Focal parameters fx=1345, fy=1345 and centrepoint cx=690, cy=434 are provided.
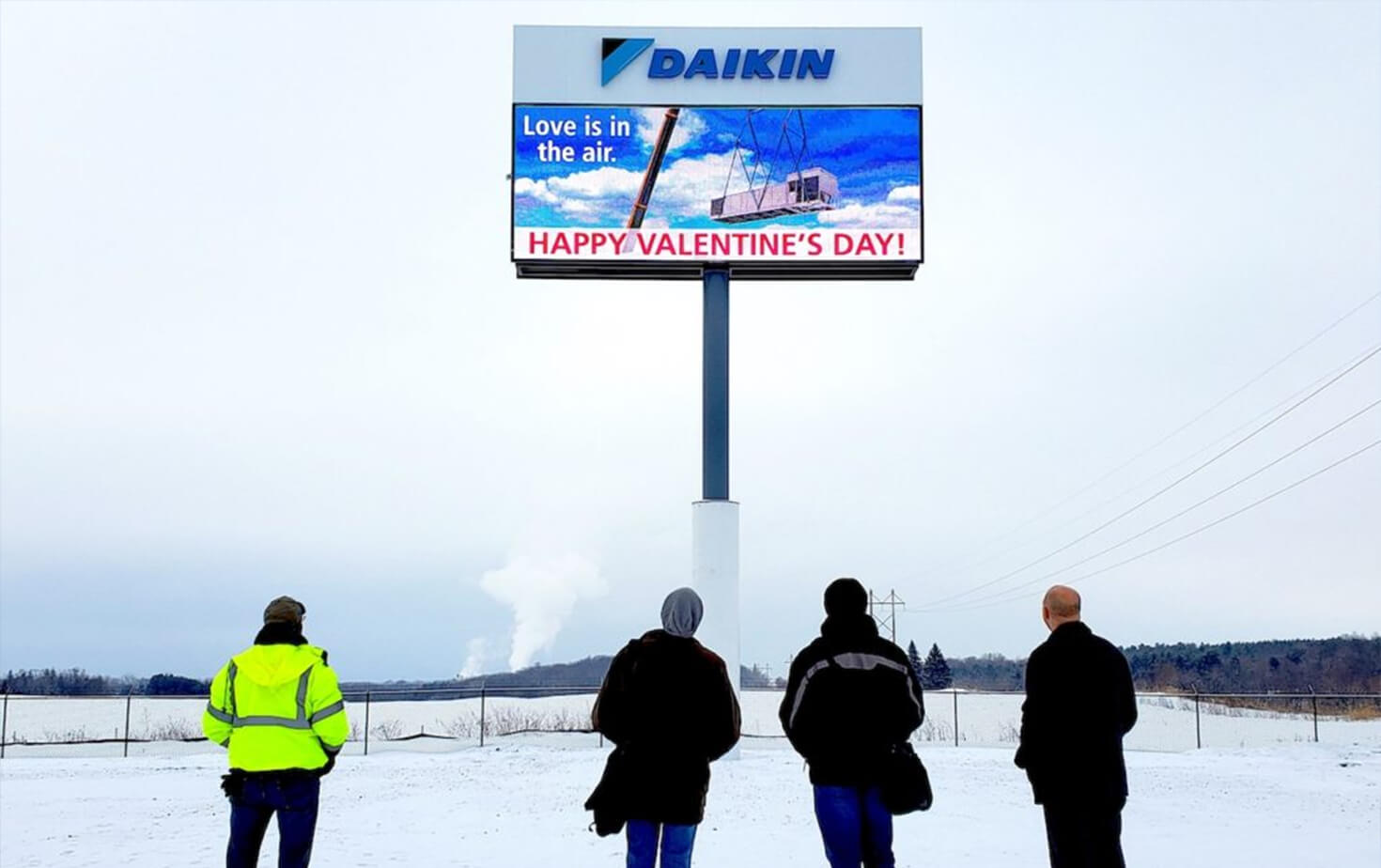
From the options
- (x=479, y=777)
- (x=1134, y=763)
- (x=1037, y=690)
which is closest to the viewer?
(x=1037, y=690)

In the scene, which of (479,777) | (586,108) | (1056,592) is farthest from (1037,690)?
(586,108)

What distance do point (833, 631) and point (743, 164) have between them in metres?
14.7

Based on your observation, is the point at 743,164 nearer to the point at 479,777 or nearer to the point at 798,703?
the point at 479,777

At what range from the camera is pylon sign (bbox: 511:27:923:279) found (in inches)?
826

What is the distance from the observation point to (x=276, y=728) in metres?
7.50

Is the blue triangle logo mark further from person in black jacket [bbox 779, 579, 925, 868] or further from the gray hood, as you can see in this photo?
the gray hood

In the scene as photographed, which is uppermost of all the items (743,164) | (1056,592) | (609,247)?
(743,164)

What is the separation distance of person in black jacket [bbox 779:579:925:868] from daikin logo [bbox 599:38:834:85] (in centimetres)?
1547

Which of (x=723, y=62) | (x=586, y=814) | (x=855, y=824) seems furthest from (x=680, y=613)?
(x=723, y=62)

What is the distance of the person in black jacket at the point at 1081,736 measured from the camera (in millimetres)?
7471

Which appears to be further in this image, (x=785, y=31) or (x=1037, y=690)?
(x=785, y=31)

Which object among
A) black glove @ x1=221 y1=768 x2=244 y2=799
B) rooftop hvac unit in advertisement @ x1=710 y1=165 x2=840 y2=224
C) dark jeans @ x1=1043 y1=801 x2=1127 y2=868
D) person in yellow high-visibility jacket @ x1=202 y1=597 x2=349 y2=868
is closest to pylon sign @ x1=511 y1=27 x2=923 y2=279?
rooftop hvac unit in advertisement @ x1=710 y1=165 x2=840 y2=224

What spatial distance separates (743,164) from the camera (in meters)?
21.1

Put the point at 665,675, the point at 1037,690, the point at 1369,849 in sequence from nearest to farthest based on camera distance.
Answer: the point at 665,675 < the point at 1037,690 < the point at 1369,849
